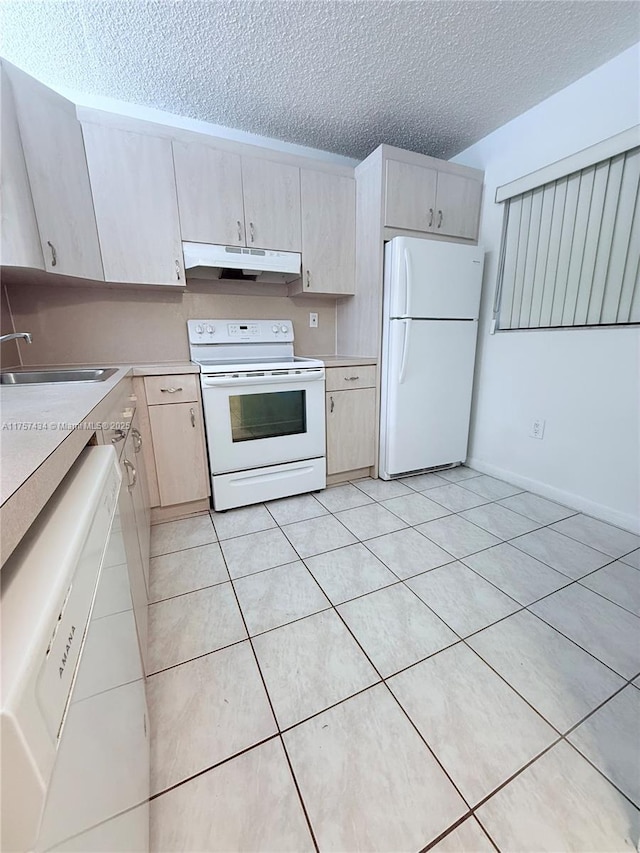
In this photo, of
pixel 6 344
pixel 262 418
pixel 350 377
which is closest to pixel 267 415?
pixel 262 418

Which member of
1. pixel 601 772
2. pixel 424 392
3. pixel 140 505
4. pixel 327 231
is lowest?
pixel 601 772

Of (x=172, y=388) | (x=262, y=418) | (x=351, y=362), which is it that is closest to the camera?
(x=172, y=388)

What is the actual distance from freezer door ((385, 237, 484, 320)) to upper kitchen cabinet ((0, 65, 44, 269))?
1891 mm

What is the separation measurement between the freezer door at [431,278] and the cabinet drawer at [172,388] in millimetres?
1343

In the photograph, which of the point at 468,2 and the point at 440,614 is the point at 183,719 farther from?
the point at 468,2

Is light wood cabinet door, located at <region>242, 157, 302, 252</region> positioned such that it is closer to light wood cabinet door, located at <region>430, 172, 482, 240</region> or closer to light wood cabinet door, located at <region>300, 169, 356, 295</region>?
light wood cabinet door, located at <region>300, 169, 356, 295</region>

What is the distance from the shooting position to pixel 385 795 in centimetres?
83

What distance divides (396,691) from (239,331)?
2.19m

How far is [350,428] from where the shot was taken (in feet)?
8.10

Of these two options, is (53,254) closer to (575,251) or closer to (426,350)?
(426,350)

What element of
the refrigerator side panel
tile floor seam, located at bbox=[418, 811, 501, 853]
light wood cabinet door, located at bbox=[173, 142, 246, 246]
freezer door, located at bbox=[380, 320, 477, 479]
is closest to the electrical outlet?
freezer door, located at bbox=[380, 320, 477, 479]

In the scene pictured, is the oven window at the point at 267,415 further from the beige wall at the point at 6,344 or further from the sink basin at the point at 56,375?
the beige wall at the point at 6,344

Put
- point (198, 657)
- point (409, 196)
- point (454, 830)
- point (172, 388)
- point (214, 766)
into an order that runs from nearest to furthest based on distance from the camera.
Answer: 1. point (454, 830)
2. point (214, 766)
3. point (198, 657)
4. point (172, 388)
5. point (409, 196)

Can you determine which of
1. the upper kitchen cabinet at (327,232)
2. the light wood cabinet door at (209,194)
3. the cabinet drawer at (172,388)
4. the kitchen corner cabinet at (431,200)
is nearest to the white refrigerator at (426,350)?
the kitchen corner cabinet at (431,200)
